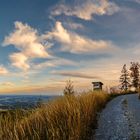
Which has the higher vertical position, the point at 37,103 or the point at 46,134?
the point at 37,103

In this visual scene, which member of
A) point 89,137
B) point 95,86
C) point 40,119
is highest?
point 95,86

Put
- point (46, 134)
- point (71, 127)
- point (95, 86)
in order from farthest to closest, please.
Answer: point (95, 86) → point (71, 127) → point (46, 134)

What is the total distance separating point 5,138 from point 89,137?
3.45m

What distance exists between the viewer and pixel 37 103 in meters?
9.55

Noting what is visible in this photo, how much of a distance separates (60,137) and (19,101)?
2277 mm

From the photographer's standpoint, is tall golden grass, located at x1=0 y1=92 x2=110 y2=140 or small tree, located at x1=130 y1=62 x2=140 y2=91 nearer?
tall golden grass, located at x1=0 y1=92 x2=110 y2=140

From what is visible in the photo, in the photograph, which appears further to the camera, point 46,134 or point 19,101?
point 19,101

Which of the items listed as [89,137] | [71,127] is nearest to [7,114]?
[71,127]

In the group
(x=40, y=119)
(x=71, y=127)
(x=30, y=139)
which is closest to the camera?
(x=30, y=139)

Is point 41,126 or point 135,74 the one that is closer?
point 41,126

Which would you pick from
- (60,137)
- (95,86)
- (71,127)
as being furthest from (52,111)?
(95,86)

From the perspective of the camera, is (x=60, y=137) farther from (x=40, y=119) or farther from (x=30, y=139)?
(x=40, y=119)

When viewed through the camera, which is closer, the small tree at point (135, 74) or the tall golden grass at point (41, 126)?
the tall golden grass at point (41, 126)

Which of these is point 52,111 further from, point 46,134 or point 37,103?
point 46,134
